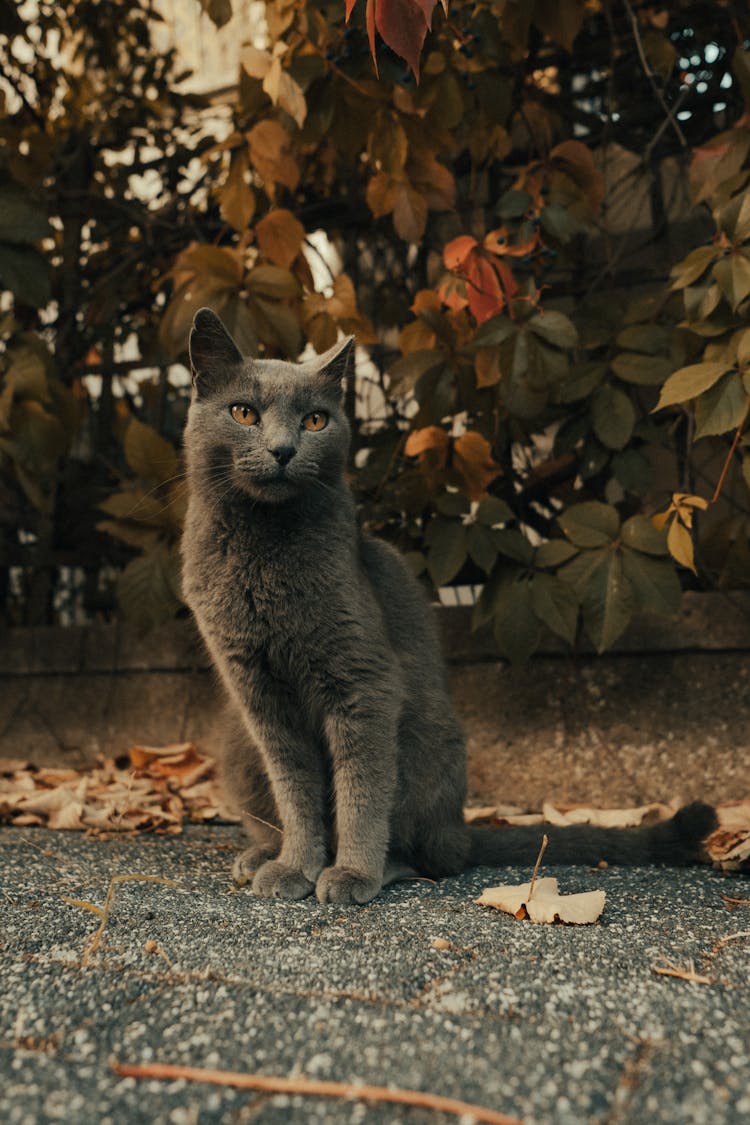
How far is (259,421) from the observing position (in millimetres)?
1848

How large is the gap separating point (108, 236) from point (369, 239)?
96 cm

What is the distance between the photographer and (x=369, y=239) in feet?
10.6

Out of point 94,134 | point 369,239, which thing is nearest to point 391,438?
point 369,239

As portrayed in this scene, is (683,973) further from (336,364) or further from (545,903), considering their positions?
(336,364)

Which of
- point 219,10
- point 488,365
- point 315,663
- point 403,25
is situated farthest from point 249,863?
point 219,10

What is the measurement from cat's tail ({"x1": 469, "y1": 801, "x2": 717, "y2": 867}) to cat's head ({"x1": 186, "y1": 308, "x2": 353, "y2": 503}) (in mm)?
895

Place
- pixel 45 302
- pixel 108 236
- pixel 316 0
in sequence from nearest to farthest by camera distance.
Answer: pixel 316 0, pixel 45 302, pixel 108 236

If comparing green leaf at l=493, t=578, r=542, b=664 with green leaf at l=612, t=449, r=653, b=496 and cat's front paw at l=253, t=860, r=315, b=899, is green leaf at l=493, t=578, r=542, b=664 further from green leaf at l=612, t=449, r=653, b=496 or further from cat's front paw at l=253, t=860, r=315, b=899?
cat's front paw at l=253, t=860, r=315, b=899

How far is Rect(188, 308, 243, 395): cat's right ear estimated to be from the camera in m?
1.87

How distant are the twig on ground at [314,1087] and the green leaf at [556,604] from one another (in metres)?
1.53

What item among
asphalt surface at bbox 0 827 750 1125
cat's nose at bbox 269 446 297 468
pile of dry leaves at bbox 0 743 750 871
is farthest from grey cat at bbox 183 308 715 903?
pile of dry leaves at bbox 0 743 750 871

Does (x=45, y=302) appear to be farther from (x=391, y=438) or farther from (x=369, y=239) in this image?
(x=369, y=239)

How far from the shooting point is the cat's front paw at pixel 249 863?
6.29ft

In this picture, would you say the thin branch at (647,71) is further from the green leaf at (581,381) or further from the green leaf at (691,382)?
the green leaf at (691,382)
